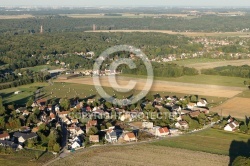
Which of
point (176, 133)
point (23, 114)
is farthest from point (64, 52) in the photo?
point (176, 133)

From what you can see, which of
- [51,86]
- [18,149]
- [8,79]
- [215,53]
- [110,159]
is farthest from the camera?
[215,53]

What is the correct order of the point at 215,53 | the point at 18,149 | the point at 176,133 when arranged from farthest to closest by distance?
the point at 215,53 → the point at 176,133 → the point at 18,149

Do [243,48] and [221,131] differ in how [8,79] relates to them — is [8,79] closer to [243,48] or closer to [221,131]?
[221,131]

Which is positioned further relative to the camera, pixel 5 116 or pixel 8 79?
pixel 8 79

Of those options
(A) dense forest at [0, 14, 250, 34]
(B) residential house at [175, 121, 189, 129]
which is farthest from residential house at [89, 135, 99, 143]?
(A) dense forest at [0, 14, 250, 34]

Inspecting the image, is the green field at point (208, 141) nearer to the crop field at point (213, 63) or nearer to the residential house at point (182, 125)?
the residential house at point (182, 125)

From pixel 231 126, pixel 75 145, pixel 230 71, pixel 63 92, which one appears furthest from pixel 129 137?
pixel 230 71
